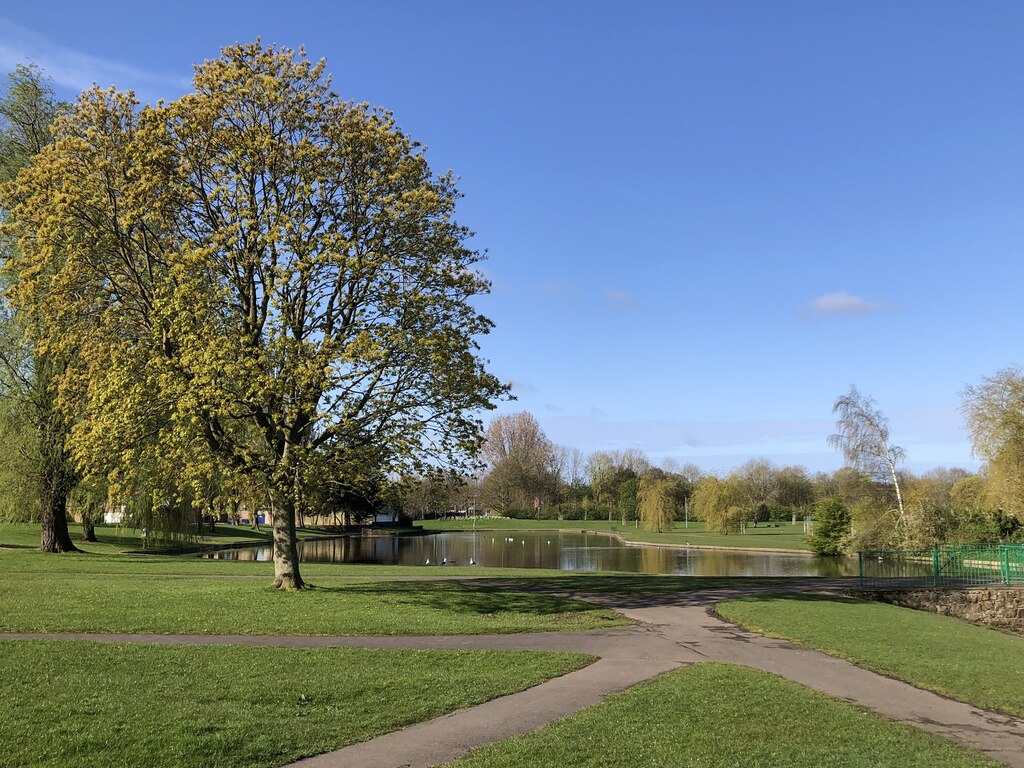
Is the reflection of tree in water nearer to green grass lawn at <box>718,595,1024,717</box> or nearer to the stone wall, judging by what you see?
the stone wall

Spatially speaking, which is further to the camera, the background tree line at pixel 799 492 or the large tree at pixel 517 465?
the large tree at pixel 517 465

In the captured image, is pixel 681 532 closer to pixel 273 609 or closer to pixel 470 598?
pixel 470 598

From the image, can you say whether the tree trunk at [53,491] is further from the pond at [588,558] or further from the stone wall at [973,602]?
the stone wall at [973,602]

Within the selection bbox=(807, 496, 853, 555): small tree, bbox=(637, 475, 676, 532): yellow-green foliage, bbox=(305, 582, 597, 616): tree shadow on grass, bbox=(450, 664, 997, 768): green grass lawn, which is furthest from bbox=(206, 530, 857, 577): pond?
bbox=(450, 664, 997, 768): green grass lawn

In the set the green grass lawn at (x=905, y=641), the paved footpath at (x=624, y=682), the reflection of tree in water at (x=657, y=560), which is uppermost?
the paved footpath at (x=624, y=682)

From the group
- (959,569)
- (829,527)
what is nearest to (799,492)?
(829,527)

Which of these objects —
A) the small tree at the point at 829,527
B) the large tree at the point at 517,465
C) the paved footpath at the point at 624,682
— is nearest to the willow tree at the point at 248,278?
the paved footpath at the point at 624,682

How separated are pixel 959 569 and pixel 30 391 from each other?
37.4 m

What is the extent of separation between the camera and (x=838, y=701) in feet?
33.8

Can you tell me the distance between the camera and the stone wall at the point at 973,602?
2386cm

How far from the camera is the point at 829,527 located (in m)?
51.3

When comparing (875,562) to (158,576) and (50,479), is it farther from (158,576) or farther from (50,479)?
(50,479)

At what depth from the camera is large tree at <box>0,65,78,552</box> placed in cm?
3062

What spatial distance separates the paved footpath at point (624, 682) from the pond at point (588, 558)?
22.1 metres
